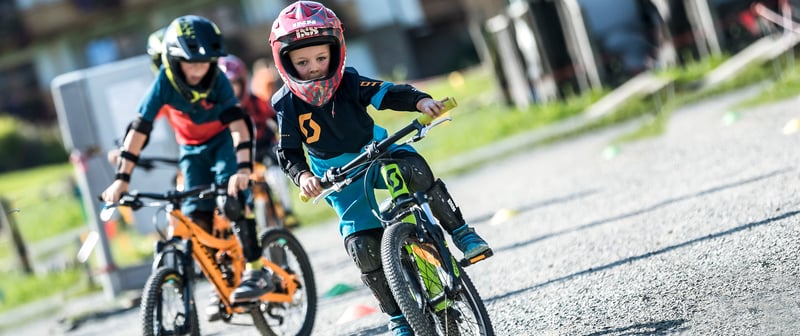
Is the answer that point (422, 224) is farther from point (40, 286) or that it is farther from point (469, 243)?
point (40, 286)

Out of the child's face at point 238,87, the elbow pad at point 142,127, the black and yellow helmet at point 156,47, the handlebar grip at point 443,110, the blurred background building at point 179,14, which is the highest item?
the blurred background building at point 179,14

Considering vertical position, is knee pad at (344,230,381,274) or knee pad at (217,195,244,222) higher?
knee pad at (217,195,244,222)

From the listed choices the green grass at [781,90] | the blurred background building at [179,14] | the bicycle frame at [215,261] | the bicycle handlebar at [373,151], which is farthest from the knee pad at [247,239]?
the blurred background building at [179,14]

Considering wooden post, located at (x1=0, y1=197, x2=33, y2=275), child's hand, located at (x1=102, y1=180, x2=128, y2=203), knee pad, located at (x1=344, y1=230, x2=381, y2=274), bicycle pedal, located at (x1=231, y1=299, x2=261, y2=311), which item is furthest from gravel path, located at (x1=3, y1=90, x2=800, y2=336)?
wooden post, located at (x1=0, y1=197, x2=33, y2=275)

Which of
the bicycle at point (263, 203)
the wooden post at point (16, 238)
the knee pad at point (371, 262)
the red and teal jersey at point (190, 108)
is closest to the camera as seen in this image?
the knee pad at point (371, 262)

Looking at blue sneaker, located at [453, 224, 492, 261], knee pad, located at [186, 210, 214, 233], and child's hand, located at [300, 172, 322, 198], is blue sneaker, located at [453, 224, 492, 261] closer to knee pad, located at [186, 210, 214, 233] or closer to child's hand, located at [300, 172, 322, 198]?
child's hand, located at [300, 172, 322, 198]

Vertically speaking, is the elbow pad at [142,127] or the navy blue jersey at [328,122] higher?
the elbow pad at [142,127]

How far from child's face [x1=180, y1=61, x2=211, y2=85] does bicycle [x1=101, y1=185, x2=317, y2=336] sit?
0.76 m

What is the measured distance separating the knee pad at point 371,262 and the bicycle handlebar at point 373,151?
1.24 feet

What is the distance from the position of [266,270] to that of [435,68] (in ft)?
126

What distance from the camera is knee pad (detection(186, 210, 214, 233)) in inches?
293

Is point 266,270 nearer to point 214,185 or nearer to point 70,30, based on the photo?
point 214,185

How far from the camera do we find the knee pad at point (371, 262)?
19.0 ft

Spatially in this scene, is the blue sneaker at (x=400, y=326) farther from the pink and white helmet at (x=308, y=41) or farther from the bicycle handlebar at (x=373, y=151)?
the pink and white helmet at (x=308, y=41)
